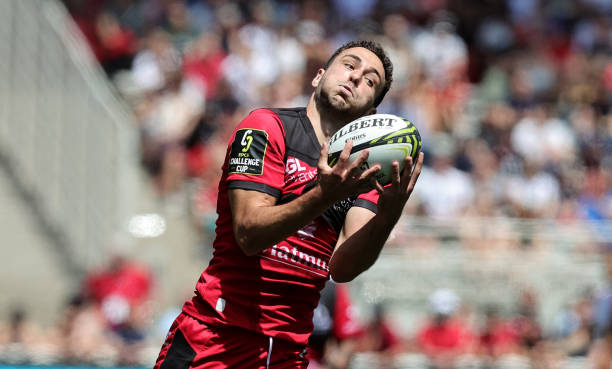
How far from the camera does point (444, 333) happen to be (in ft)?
33.3

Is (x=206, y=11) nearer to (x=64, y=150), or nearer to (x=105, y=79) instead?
(x=105, y=79)

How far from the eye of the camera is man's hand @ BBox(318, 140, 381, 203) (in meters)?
3.43

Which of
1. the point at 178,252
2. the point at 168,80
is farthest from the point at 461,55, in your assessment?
the point at 178,252

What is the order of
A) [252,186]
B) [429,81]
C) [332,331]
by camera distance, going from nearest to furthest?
[252,186]
[332,331]
[429,81]

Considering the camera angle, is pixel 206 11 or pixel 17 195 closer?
pixel 17 195

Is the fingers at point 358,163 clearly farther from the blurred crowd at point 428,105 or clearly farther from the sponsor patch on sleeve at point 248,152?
the blurred crowd at point 428,105

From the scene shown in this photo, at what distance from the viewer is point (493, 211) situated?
1166cm

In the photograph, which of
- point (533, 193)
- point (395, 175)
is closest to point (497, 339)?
point (533, 193)

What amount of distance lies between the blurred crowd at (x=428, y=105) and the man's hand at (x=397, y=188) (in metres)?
5.76

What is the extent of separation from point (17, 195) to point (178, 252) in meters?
2.18

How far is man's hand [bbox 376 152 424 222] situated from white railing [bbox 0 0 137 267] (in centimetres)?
817

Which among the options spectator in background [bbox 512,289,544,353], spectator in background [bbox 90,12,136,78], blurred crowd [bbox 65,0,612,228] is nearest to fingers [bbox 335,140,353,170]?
spectator in background [bbox 512,289,544,353]

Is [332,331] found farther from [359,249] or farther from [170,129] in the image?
[170,129]

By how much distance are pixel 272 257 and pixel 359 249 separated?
38cm
